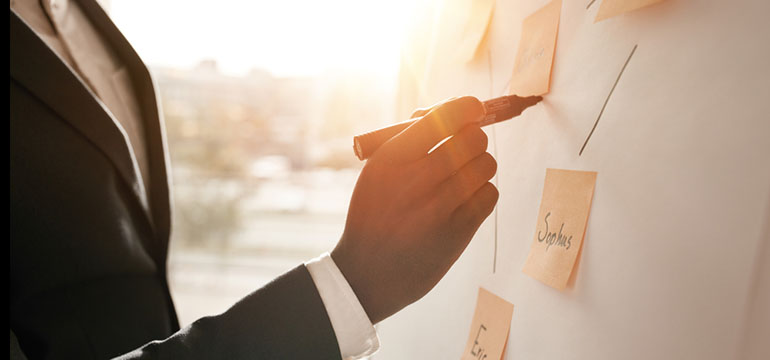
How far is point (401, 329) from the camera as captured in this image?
616 millimetres

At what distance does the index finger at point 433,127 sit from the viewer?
300 mm

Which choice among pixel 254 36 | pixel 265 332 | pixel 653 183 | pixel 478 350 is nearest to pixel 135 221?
pixel 265 332

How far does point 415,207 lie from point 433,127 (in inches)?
2.3

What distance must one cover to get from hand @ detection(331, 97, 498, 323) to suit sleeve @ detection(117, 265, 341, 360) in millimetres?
35

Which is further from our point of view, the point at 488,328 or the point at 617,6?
the point at 488,328

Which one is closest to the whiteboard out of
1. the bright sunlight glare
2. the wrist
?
the wrist

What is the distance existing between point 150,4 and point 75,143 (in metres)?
2.42

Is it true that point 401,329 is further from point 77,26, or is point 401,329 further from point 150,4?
point 150,4

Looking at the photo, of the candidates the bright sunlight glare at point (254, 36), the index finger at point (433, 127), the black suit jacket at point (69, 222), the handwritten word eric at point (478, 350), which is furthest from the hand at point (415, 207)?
the bright sunlight glare at point (254, 36)

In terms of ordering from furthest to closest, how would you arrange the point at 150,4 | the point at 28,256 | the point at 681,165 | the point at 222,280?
the point at 222,280
the point at 150,4
the point at 28,256
the point at 681,165

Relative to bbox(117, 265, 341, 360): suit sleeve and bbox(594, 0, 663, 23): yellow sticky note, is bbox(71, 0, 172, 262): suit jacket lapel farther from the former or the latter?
bbox(594, 0, 663, 23): yellow sticky note

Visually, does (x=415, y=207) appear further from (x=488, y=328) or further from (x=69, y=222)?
(x=69, y=222)

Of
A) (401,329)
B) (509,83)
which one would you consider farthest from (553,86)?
(401,329)

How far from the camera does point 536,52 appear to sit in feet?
1.17
